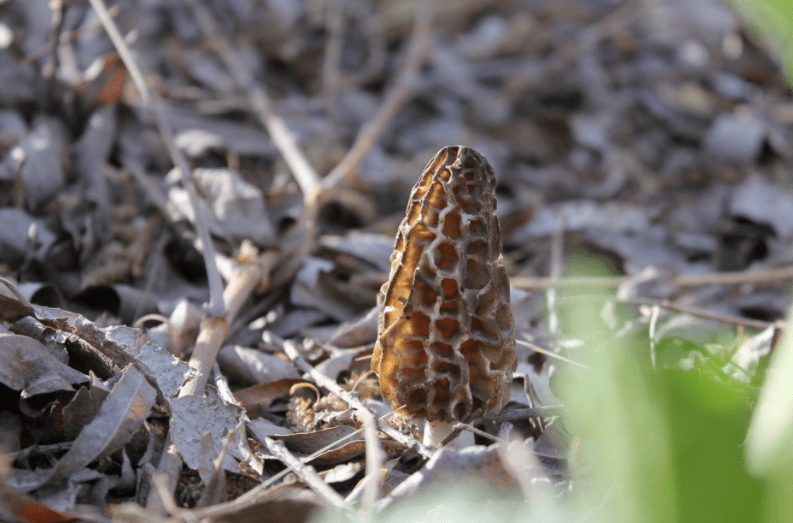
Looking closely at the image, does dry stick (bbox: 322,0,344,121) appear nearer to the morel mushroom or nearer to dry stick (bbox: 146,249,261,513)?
dry stick (bbox: 146,249,261,513)

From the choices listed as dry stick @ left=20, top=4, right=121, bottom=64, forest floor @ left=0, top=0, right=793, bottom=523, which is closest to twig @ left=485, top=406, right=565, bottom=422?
forest floor @ left=0, top=0, right=793, bottom=523

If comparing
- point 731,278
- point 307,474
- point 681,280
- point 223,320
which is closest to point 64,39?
point 223,320

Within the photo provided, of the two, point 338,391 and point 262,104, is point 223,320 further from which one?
point 262,104

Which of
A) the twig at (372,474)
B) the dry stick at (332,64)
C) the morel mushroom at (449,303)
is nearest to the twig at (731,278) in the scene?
the morel mushroom at (449,303)

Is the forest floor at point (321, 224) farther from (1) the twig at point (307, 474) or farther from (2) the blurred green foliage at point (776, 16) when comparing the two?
(2) the blurred green foliage at point (776, 16)

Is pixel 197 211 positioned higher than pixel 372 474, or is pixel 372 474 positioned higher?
pixel 197 211
